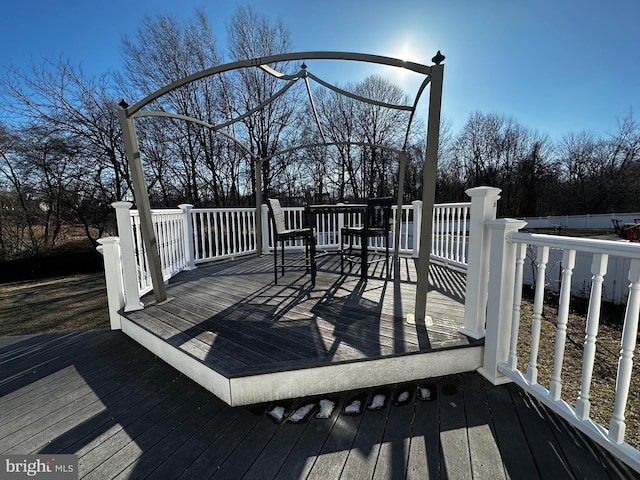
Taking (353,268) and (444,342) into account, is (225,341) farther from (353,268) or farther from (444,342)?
(353,268)

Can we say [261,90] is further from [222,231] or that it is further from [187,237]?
[187,237]

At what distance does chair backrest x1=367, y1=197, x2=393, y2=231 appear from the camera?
371 centimetres

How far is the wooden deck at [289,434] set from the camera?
45.3 inches

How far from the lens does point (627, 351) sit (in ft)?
3.61

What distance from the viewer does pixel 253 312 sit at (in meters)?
2.51

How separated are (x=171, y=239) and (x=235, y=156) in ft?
29.2

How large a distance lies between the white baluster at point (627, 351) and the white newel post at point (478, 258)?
29.6 inches

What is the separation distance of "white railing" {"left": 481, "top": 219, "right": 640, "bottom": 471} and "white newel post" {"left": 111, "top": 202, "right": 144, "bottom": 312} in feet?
9.69

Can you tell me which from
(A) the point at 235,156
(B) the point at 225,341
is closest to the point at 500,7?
(B) the point at 225,341

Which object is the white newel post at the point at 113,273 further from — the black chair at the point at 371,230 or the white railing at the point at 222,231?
the black chair at the point at 371,230

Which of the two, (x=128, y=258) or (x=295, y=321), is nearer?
(x=295, y=321)

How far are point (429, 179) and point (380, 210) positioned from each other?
2.20 m

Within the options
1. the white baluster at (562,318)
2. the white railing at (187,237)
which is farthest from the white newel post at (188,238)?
the white baluster at (562,318)

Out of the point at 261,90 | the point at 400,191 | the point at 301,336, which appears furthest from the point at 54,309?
the point at 261,90
